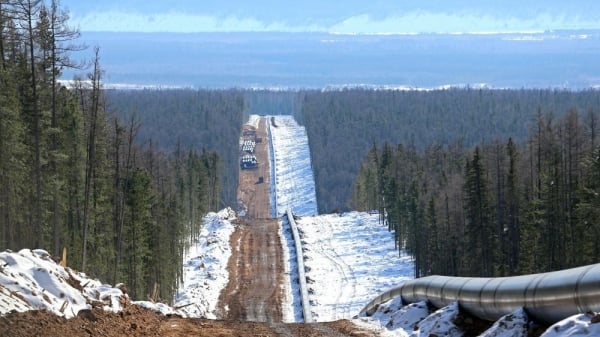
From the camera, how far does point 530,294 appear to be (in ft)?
47.0

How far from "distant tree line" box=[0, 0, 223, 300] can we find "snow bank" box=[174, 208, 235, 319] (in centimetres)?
226

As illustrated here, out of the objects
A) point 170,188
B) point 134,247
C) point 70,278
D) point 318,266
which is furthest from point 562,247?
point 70,278

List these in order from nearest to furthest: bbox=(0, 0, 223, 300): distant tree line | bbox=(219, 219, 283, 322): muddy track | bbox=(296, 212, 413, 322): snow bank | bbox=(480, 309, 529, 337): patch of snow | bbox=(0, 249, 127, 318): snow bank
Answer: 1. bbox=(480, 309, 529, 337): patch of snow
2. bbox=(0, 249, 127, 318): snow bank
3. bbox=(0, 0, 223, 300): distant tree line
4. bbox=(219, 219, 283, 322): muddy track
5. bbox=(296, 212, 413, 322): snow bank

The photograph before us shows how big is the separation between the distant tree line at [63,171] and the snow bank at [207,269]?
7.40ft

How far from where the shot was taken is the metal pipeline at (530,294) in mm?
12969

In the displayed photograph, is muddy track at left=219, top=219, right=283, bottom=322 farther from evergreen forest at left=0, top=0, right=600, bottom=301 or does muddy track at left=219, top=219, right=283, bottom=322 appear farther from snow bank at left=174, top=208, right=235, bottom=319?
evergreen forest at left=0, top=0, right=600, bottom=301

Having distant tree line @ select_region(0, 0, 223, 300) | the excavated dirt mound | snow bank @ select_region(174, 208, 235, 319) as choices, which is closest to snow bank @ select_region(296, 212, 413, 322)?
snow bank @ select_region(174, 208, 235, 319)

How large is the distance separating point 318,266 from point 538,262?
1654 centimetres

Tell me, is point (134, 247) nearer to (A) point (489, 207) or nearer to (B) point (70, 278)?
(A) point (489, 207)

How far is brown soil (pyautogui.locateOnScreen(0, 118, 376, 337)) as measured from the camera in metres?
13.8

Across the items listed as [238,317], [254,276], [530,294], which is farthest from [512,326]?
[254,276]

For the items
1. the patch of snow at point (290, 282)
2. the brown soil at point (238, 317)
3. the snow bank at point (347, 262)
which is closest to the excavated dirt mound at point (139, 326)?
the brown soil at point (238, 317)

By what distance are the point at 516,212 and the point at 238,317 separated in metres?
24.6

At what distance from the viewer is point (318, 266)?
65625mm
